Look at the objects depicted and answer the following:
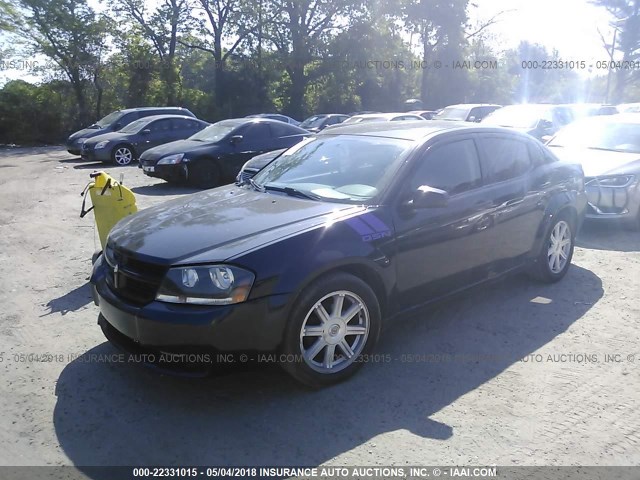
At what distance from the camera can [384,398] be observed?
11.9 feet

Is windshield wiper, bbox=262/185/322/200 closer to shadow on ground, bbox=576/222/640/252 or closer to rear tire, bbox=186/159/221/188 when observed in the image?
shadow on ground, bbox=576/222/640/252

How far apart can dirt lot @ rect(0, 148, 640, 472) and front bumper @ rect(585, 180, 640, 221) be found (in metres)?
2.60

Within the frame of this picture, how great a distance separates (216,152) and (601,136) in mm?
7229

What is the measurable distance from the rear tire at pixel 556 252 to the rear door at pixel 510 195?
28cm

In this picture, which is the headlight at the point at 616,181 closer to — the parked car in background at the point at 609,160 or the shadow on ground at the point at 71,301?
the parked car in background at the point at 609,160

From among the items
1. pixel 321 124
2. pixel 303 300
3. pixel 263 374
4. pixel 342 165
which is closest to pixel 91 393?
pixel 263 374

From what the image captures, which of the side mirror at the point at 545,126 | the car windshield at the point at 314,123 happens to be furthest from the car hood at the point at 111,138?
the side mirror at the point at 545,126

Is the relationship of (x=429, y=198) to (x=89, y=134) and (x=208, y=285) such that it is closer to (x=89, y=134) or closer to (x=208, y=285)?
(x=208, y=285)

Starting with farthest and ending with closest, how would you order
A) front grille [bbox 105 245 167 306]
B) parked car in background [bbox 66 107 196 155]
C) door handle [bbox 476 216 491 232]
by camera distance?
1. parked car in background [bbox 66 107 196 155]
2. door handle [bbox 476 216 491 232]
3. front grille [bbox 105 245 167 306]

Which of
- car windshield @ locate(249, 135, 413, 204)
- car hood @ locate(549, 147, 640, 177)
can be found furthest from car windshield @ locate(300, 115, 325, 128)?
car windshield @ locate(249, 135, 413, 204)

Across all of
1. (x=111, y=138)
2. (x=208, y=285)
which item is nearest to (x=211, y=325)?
(x=208, y=285)

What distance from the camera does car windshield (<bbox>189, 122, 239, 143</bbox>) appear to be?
12.6 metres

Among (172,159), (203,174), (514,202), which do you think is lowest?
(203,174)

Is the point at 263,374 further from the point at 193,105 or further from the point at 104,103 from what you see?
the point at 193,105
